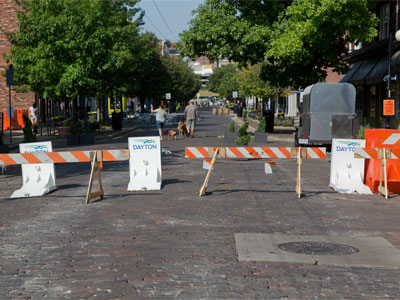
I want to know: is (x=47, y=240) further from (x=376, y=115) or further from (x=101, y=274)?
(x=376, y=115)

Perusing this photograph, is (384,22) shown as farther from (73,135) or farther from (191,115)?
(73,135)

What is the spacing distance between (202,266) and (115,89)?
42.5m

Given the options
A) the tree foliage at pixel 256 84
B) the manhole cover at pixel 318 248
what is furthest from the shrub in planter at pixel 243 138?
the tree foliage at pixel 256 84

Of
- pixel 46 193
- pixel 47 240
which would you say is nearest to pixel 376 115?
pixel 46 193

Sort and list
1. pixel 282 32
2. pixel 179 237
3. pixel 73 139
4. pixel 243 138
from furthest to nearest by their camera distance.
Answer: pixel 282 32, pixel 73 139, pixel 243 138, pixel 179 237

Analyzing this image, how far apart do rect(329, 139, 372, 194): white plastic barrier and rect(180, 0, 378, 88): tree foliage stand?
1627 centimetres

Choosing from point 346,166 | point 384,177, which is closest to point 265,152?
point 346,166

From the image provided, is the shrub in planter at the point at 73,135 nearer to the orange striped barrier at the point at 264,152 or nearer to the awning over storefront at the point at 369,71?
the awning over storefront at the point at 369,71

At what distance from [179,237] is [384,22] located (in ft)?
92.4

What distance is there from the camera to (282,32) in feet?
100

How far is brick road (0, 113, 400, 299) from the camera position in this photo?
5797 mm

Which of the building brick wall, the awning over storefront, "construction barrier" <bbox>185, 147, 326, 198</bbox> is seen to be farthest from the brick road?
the building brick wall

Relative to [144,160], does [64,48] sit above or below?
above

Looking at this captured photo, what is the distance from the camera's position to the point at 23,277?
6227 mm
